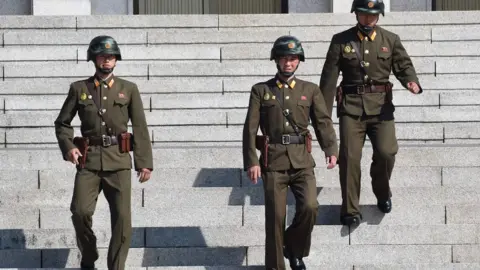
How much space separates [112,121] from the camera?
12047 millimetres

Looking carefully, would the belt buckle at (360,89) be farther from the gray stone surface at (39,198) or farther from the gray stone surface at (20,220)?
the gray stone surface at (20,220)

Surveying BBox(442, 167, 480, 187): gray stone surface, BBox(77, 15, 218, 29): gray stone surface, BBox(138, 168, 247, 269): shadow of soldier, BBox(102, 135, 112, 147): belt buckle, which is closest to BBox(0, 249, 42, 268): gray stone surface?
BBox(138, 168, 247, 269): shadow of soldier

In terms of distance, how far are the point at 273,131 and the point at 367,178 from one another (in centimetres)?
229

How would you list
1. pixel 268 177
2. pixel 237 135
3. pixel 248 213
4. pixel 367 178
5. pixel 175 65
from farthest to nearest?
pixel 175 65
pixel 237 135
pixel 367 178
pixel 248 213
pixel 268 177

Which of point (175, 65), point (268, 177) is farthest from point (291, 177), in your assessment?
point (175, 65)

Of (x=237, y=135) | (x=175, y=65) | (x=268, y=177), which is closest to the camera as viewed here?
(x=268, y=177)

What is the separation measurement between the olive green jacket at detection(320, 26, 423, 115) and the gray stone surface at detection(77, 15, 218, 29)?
5843 millimetres

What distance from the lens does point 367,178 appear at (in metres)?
14.2

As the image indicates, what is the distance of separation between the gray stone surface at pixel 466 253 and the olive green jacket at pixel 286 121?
1.48 metres

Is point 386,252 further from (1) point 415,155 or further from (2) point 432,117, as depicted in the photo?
(2) point 432,117

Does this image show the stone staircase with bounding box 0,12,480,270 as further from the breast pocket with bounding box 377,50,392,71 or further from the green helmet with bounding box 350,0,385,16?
the green helmet with bounding box 350,0,385,16

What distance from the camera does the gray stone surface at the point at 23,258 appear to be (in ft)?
41.4

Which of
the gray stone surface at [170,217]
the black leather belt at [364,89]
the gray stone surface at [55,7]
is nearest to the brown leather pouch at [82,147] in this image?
the gray stone surface at [170,217]

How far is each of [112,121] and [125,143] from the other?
20cm
